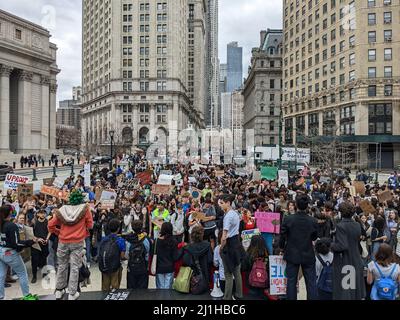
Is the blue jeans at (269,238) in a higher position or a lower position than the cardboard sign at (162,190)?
lower

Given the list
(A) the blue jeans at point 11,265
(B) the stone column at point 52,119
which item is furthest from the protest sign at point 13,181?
(B) the stone column at point 52,119

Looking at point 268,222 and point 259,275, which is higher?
point 268,222

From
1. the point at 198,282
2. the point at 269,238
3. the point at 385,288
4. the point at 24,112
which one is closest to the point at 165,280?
the point at 198,282

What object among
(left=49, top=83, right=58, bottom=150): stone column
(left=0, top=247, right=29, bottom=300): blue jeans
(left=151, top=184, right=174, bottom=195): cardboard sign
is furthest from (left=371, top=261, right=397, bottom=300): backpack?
(left=49, top=83, right=58, bottom=150): stone column

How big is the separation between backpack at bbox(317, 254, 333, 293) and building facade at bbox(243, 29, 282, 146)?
8950 centimetres

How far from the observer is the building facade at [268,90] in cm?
9388

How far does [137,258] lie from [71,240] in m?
1.35

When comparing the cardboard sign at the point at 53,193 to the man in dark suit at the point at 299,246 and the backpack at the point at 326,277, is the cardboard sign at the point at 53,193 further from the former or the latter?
the backpack at the point at 326,277

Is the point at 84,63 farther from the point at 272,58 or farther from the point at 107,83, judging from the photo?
the point at 272,58

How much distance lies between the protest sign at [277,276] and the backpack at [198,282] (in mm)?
1345

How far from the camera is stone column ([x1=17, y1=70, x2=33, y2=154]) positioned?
188 ft

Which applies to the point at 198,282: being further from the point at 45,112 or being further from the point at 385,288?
the point at 45,112

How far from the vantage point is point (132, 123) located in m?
97.4

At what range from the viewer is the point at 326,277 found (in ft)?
20.6
